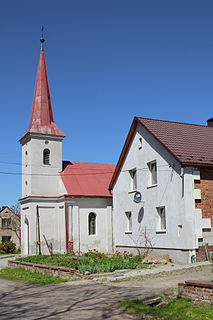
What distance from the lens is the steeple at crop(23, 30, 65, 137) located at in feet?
104

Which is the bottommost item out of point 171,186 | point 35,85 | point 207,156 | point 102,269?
point 102,269

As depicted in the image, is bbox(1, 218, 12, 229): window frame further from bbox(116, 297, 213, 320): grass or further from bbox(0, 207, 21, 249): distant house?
bbox(116, 297, 213, 320): grass

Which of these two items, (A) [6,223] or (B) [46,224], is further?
(A) [6,223]

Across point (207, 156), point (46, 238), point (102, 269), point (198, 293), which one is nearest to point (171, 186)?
point (207, 156)

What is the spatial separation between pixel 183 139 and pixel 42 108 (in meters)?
14.7

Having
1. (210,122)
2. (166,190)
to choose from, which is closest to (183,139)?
(166,190)

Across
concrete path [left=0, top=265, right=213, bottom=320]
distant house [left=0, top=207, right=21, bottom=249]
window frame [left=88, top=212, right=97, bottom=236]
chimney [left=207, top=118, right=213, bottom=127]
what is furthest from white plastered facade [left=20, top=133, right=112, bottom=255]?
distant house [left=0, top=207, right=21, bottom=249]

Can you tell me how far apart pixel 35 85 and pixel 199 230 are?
20408 mm

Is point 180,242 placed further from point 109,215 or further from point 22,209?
point 22,209

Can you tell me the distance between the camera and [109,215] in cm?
3106

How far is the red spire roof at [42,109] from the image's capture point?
31.5 meters

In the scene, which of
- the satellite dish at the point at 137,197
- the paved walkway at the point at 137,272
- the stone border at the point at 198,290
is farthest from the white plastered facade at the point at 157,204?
the stone border at the point at 198,290

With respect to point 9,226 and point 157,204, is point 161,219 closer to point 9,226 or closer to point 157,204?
point 157,204

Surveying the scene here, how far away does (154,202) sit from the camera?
22.0m
